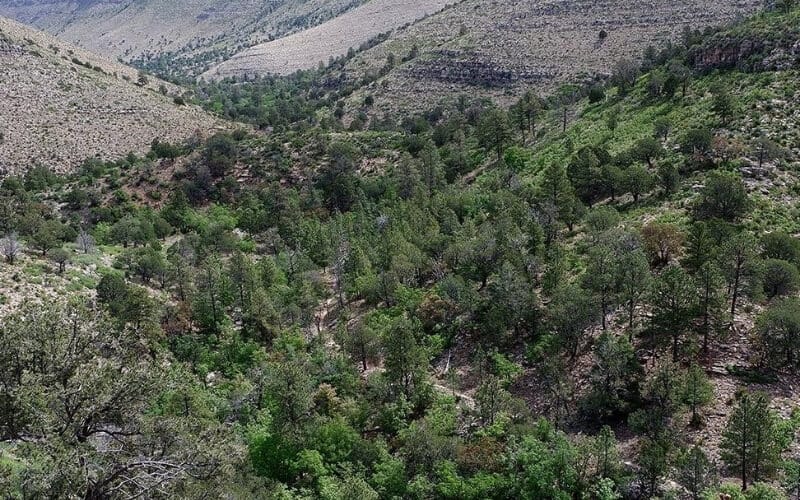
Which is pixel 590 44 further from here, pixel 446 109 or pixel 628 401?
pixel 628 401

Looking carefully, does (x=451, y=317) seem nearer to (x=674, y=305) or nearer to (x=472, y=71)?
(x=674, y=305)

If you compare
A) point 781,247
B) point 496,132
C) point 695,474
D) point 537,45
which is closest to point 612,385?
point 695,474

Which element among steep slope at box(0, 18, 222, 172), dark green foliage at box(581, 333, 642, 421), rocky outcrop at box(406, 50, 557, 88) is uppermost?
steep slope at box(0, 18, 222, 172)

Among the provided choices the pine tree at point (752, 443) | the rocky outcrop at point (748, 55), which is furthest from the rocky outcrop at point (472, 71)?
the pine tree at point (752, 443)

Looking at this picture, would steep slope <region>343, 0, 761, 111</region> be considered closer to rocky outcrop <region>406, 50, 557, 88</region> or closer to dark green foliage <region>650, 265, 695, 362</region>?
rocky outcrop <region>406, 50, 557, 88</region>

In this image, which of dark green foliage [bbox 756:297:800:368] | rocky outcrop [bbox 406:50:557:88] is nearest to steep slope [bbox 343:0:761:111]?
rocky outcrop [bbox 406:50:557:88]

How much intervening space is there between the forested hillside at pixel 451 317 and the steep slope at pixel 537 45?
3768 centimetres

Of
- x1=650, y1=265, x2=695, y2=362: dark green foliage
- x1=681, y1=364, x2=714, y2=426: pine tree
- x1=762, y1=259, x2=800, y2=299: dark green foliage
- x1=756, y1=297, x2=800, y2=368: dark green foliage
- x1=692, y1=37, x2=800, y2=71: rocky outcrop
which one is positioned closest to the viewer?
x1=681, y1=364, x2=714, y2=426: pine tree

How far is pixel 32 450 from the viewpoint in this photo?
13.7 metres

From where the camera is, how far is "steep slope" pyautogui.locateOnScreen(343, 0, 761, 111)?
113 m

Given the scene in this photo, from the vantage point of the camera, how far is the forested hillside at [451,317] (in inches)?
669

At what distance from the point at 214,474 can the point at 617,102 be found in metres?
73.3

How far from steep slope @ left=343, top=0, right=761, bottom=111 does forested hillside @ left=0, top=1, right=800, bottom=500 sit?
3768 cm

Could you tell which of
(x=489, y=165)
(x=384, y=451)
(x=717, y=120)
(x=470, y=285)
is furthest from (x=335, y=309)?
(x=717, y=120)
